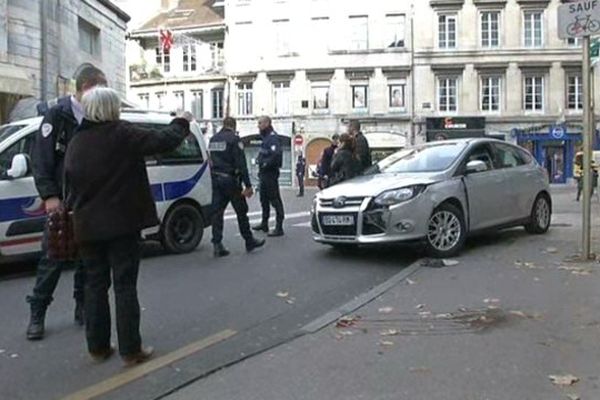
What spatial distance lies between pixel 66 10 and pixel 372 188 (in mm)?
14357

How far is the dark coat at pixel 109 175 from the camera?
183 inches

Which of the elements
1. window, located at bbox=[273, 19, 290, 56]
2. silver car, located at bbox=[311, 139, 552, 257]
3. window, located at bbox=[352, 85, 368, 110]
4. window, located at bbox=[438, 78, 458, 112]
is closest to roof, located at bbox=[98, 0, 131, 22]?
silver car, located at bbox=[311, 139, 552, 257]

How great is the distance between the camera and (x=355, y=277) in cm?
788

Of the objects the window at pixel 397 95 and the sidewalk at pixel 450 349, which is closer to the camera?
the sidewalk at pixel 450 349

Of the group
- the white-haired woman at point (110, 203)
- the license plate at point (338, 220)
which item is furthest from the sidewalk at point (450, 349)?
the license plate at point (338, 220)

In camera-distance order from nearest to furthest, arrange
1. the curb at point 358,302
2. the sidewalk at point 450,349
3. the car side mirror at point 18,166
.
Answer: the sidewalk at point 450,349, the curb at point 358,302, the car side mirror at point 18,166

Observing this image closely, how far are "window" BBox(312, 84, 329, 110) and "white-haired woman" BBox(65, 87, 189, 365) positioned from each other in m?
40.1

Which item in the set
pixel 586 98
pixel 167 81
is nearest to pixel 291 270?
pixel 586 98

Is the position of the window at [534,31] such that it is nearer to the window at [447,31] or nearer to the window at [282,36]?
the window at [447,31]

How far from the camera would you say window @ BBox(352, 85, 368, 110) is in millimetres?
44250

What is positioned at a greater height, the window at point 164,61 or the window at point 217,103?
the window at point 164,61

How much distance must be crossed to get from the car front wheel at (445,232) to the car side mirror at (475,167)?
68 cm

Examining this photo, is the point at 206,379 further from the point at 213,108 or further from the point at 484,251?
the point at 213,108

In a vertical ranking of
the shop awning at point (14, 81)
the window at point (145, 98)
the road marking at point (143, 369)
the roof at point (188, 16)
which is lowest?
the road marking at point (143, 369)
